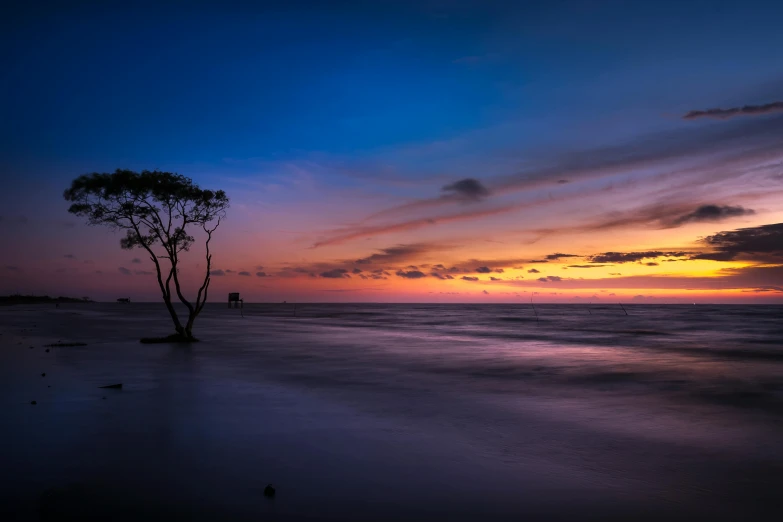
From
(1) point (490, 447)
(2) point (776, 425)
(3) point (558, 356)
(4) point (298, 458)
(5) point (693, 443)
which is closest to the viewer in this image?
(4) point (298, 458)

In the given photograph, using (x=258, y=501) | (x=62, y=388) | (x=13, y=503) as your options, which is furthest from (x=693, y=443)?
(x=62, y=388)

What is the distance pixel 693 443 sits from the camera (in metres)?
10.8

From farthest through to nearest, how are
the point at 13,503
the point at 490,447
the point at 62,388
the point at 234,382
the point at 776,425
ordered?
the point at 234,382, the point at 62,388, the point at 776,425, the point at 490,447, the point at 13,503

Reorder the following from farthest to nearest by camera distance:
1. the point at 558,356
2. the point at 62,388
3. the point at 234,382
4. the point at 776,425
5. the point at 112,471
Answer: the point at 558,356 < the point at 234,382 < the point at 62,388 < the point at 776,425 < the point at 112,471

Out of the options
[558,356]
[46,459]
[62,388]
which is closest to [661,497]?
[46,459]

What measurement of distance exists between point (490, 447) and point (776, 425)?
8.34 metres

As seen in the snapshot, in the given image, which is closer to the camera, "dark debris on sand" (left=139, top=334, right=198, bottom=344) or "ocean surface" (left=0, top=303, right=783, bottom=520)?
"ocean surface" (left=0, top=303, right=783, bottom=520)

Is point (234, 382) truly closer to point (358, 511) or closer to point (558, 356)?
point (358, 511)

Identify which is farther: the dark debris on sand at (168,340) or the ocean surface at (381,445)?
the dark debris on sand at (168,340)

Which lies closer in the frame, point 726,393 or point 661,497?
point 661,497

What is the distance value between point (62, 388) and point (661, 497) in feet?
54.2

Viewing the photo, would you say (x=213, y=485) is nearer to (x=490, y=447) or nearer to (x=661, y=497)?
(x=490, y=447)

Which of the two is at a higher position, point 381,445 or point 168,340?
point 168,340

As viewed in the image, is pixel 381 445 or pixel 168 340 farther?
pixel 168 340
